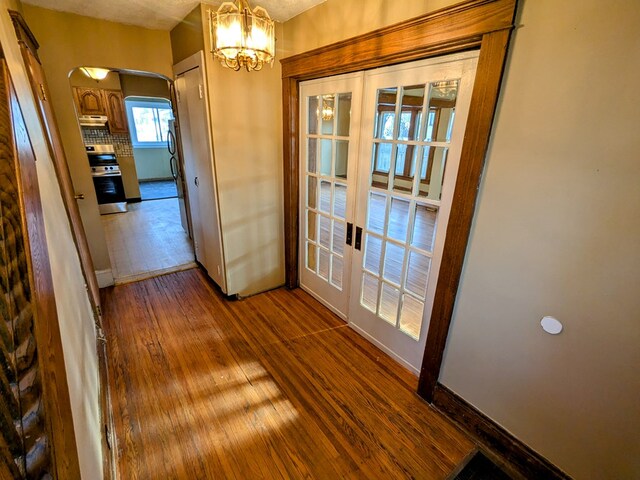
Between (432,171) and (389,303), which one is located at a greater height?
(432,171)

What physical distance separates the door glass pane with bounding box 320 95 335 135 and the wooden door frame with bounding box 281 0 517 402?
0.18 metres

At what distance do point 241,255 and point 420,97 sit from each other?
2120mm

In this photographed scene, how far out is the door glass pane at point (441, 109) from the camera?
169cm

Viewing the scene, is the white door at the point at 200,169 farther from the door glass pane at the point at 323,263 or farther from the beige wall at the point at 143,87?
the beige wall at the point at 143,87

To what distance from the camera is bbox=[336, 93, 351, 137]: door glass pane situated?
7.70 feet

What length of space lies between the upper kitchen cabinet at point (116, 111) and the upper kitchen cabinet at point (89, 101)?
8cm

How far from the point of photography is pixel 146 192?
25.3ft

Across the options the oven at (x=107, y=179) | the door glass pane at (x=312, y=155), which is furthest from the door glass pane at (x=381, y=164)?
the oven at (x=107, y=179)

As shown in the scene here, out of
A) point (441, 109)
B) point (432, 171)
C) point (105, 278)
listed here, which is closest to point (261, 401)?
point (432, 171)

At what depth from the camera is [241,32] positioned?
148 cm

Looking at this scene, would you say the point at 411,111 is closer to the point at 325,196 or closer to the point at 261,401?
the point at 325,196

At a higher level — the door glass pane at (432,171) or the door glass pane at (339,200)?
the door glass pane at (432,171)

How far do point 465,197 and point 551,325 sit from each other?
71 cm

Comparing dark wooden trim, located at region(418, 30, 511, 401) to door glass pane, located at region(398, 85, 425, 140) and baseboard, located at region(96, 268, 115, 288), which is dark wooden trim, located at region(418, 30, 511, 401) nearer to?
door glass pane, located at region(398, 85, 425, 140)
